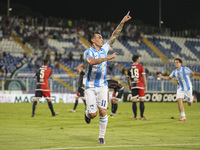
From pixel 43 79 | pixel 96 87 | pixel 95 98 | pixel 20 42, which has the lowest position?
pixel 95 98

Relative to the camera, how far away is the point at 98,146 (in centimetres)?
820

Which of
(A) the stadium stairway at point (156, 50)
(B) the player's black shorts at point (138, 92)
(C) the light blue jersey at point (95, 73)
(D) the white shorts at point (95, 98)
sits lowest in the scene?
(B) the player's black shorts at point (138, 92)

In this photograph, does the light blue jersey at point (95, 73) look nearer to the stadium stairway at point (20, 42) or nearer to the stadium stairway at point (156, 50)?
the stadium stairway at point (20, 42)

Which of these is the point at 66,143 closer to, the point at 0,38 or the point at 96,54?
the point at 96,54

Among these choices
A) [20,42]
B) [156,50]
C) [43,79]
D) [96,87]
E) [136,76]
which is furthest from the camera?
[156,50]

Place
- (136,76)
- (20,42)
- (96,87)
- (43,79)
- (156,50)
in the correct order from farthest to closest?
(156,50)
(20,42)
(43,79)
(136,76)
(96,87)

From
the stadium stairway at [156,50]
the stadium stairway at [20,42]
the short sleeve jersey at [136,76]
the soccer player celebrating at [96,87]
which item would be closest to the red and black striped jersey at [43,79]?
the short sleeve jersey at [136,76]

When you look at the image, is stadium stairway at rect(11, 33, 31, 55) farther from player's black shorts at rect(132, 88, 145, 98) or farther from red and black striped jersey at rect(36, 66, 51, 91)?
player's black shorts at rect(132, 88, 145, 98)

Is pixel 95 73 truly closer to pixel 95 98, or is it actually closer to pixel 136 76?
pixel 95 98

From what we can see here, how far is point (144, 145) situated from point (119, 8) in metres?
69.0

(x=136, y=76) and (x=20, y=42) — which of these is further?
(x=20, y=42)

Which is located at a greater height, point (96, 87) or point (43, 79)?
point (96, 87)

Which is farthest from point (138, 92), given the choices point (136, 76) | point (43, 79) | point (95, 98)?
point (95, 98)

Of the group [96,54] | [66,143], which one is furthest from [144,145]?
[96,54]
